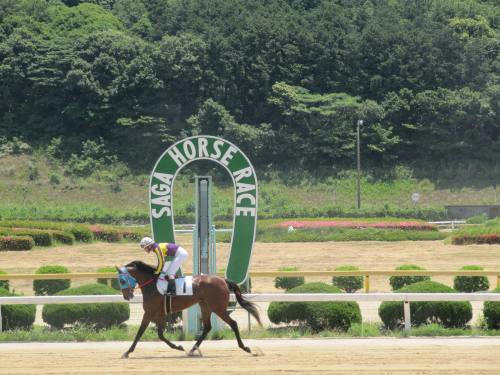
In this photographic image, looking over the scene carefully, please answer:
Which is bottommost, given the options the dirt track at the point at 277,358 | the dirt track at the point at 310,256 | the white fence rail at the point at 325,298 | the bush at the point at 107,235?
the dirt track at the point at 277,358

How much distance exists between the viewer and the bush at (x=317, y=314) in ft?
57.7

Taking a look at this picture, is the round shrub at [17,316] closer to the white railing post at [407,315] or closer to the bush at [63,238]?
the white railing post at [407,315]

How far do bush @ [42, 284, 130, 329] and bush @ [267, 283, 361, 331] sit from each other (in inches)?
103

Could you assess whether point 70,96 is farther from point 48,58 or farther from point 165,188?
point 165,188

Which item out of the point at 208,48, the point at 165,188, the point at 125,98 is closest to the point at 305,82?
the point at 208,48

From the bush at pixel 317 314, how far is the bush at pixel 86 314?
2.60 meters

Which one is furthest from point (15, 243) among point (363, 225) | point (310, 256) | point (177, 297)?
point (177, 297)

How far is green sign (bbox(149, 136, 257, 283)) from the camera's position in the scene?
17672mm

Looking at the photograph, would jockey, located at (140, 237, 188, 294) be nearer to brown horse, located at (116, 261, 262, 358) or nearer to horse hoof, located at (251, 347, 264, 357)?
brown horse, located at (116, 261, 262, 358)

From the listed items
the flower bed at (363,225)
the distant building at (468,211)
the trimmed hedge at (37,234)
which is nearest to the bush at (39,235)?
the trimmed hedge at (37,234)

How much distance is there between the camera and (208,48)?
80438 millimetres

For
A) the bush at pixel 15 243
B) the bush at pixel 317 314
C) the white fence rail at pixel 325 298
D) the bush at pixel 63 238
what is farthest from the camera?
the bush at pixel 63 238

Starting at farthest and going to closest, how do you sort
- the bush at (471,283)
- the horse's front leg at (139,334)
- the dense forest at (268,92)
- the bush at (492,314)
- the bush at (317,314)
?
1. the dense forest at (268,92)
2. the bush at (471,283)
3. the bush at (317,314)
4. the bush at (492,314)
5. the horse's front leg at (139,334)

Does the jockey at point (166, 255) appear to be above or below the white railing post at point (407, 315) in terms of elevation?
above
